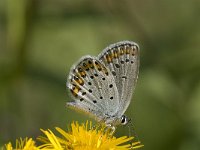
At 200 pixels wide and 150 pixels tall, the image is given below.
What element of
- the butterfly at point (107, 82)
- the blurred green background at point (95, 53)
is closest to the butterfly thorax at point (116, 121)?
the butterfly at point (107, 82)

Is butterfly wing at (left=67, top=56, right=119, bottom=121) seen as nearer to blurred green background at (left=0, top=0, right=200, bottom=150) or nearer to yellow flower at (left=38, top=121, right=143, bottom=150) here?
yellow flower at (left=38, top=121, right=143, bottom=150)

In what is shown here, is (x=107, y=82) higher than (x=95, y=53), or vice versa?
(x=95, y=53)

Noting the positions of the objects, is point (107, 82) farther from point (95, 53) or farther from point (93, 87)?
point (95, 53)

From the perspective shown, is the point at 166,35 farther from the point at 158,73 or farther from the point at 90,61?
the point at 90,61

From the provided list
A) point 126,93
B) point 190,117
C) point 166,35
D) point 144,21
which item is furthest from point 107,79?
point 144,21

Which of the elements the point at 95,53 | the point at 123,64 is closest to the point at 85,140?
the point at 123,64

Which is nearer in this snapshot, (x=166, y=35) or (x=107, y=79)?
(x=107, y=79)
